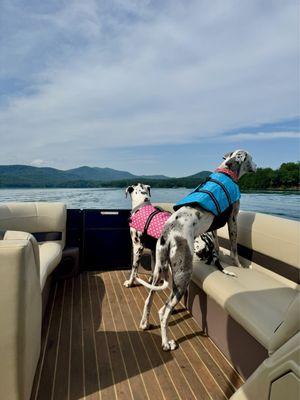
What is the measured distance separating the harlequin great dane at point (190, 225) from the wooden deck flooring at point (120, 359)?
21 centimetres

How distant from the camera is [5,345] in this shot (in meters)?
1.75

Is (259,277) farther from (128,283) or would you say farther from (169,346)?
(128,283)

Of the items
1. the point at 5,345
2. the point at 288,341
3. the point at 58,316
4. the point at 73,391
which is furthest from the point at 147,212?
the point at 288,341

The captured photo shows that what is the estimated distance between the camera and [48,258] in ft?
12.1

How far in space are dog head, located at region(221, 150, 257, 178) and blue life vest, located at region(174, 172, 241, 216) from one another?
177 mm

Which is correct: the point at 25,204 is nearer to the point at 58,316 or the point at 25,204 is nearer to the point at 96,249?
the point at 96,249

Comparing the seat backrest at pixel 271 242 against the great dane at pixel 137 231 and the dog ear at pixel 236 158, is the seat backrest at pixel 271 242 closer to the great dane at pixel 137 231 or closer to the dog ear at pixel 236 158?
the dog ear at pixel 236 158

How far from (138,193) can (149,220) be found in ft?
1.96

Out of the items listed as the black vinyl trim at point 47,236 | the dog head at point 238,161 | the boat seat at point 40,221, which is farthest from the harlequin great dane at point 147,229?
the black vinyl trim at point 47,236

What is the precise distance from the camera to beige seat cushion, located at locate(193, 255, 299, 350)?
2074 mm

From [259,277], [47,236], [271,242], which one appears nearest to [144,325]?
[259,277]

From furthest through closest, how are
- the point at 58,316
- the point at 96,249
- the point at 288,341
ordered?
the point at 96,249 → the point at 58,316 → the point at 288,341

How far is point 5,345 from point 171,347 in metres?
1.50

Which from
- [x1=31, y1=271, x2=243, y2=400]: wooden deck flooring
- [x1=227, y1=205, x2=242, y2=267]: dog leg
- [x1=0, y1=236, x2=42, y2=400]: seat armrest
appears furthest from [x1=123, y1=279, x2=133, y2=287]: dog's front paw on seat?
[x1=0, y1=236, x2=42, y2=400]: seat armrest
